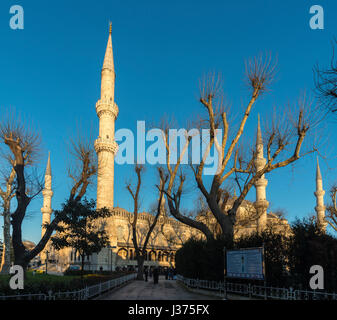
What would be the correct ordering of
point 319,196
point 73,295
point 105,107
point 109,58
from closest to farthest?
Answer: 1. point 73,295
2. point 105,107
3. point 319,196
4. point 109,58

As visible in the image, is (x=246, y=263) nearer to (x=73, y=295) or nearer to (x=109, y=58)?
(x=73, y=295)

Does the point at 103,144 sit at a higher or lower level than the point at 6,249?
higher

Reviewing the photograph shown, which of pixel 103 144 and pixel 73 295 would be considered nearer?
pixel 73 295

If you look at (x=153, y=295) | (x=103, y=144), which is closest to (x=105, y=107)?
(x=103, y=144)

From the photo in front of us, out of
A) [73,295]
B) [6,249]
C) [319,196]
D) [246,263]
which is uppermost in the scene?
[319,196]

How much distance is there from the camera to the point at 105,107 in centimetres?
4334

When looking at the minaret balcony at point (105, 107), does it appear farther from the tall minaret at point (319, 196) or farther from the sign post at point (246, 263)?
the sign post at point (246, 263)

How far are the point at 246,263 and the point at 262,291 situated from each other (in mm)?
1611

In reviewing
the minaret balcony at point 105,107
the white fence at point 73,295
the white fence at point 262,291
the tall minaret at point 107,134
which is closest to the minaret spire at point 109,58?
the tall minaret at point 107,134

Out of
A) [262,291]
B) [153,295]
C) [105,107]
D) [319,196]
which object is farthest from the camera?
[319,196]

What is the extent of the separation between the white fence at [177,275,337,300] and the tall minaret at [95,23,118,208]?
24442mm

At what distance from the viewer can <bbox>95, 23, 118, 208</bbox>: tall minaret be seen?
41.2 m
